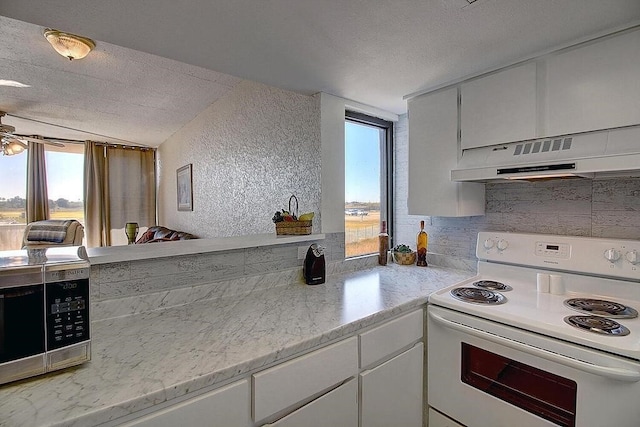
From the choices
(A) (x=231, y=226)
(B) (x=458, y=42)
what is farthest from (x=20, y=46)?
(B) (x=458, y=42)

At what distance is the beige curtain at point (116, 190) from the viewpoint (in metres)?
5.20

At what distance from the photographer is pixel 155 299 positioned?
132 cm

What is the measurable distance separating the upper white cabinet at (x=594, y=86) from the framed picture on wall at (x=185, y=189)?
387cm

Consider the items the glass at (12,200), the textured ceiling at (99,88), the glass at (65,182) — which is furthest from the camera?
the glass at (65,182)

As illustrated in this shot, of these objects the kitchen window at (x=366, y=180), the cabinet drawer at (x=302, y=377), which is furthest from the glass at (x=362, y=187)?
the cabinet drawer at (x=302, y=377)

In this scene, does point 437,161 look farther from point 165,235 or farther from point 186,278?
point 165,235

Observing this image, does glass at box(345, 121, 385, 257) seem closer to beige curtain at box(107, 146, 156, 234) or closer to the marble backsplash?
the marble backsplash

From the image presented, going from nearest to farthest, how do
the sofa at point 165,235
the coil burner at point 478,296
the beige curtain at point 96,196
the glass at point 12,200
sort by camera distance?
the coil burner at point 478,296 < the sofa at point 165,235 < the glass at point 12,200 < the beige curtain at point 96,196

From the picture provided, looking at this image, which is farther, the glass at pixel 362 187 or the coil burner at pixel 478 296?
the glass at pixel 362 187

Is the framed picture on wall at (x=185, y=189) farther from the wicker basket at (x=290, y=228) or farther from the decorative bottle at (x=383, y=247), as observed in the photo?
the decorative bottle at (x=383, y=247)

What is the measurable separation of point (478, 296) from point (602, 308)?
1.50 feet

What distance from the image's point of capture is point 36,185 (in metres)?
4.75

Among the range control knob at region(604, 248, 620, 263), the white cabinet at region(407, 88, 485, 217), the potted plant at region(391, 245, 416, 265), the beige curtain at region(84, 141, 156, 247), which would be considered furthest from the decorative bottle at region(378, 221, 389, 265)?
the beige curtain at region(84, 141, 156, 247)

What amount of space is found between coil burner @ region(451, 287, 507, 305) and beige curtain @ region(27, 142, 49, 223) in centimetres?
609
